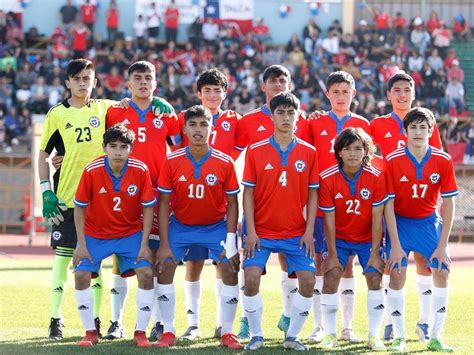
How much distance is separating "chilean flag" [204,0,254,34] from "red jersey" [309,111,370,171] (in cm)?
2213

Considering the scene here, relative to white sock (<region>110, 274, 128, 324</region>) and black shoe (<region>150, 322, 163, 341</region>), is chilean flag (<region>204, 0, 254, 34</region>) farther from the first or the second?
black shoe (<region>150, 322, 163, 341</region>)

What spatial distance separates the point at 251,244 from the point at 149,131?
1579 millimetres

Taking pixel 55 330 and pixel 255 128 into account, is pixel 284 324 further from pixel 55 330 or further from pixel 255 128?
pixel 55 330

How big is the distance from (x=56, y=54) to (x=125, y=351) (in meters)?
22.2

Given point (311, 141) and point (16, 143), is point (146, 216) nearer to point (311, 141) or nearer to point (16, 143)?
point (311, 141)

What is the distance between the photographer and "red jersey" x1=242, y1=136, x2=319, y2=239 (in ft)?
26.8

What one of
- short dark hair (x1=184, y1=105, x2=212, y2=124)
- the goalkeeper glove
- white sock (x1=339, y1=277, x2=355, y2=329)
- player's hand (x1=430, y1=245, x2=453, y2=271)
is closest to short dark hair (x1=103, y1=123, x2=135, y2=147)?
short dark hair (x1=184, y1=105, x2=212, y2=124)

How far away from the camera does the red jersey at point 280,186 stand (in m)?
8.16

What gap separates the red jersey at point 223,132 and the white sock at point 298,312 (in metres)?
1.77

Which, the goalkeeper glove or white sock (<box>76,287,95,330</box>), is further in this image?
the goalkeeper glove

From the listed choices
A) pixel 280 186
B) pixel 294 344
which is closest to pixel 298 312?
pixel 294 344

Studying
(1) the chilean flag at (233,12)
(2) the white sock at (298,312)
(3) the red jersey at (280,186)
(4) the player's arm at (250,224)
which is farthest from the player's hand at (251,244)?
(1) the chilean flag at (233,12)

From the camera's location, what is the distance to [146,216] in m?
8.24

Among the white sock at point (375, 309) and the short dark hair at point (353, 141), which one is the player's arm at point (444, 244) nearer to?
the white sock at point (375, 309)
